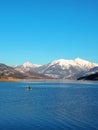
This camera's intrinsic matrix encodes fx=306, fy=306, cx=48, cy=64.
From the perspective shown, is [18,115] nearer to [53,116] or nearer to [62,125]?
[53,116]

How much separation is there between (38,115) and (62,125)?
12053 millimetres

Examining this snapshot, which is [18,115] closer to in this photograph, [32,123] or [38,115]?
[38,115]

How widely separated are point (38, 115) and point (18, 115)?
4.33 metres

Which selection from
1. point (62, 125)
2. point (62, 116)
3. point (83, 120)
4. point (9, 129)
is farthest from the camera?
point (62, 116)

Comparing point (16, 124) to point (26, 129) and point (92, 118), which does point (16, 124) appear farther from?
point (92, 118)

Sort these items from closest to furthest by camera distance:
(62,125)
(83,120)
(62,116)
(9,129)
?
1. (9,129)
2. (62,125)
3. (83,120)
4. (62,116)

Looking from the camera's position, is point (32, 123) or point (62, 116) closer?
point (32, 123)

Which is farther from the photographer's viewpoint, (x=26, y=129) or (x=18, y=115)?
(x=18, y=115)

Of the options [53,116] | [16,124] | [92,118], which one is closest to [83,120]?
[92,118]

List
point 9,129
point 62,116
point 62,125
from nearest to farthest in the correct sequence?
point 9,129 < point 62,125 < point 62,116

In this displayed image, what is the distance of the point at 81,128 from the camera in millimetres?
52781

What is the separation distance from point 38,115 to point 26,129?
1551 cm

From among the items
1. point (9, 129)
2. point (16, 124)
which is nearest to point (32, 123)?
point (16, 124)

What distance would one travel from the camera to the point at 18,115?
65.6 metres
